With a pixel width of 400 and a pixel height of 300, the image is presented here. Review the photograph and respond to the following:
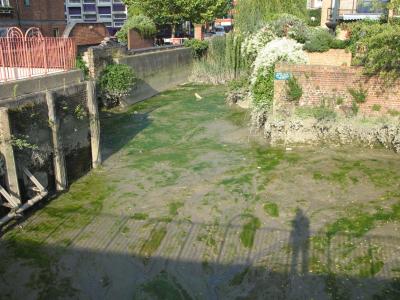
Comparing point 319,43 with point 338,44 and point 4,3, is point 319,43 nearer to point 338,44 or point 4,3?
point 338,44

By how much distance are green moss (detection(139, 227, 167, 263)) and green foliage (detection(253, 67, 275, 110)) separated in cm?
769

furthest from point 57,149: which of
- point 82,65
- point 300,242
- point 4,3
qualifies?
point 4,3

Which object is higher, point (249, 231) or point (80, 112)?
point (80, 112)

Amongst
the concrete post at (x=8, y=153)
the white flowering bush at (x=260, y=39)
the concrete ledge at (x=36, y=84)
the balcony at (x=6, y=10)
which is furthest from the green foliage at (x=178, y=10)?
the concrete post at (x=8, y=153)

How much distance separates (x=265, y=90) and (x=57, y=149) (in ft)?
25.3

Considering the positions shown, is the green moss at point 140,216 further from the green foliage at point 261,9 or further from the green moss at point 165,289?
the green foliage at point 261,9

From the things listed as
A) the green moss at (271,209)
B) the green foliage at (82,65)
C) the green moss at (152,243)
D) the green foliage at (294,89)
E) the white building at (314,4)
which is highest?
the white building at (314,4)

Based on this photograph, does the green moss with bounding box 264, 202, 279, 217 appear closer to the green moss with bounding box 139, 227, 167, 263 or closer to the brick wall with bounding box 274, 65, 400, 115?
the green moss with bounding box 139, 227, 167, 263

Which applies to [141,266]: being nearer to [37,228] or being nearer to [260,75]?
[37,228]

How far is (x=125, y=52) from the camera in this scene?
22.8m

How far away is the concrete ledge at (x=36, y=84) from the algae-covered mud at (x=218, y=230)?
273 centimetres

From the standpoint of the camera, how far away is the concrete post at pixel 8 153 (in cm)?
991

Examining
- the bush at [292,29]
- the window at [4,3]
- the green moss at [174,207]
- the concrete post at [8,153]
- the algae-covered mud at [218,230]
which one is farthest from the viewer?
the window at [4,3]

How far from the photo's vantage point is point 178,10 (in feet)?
113
